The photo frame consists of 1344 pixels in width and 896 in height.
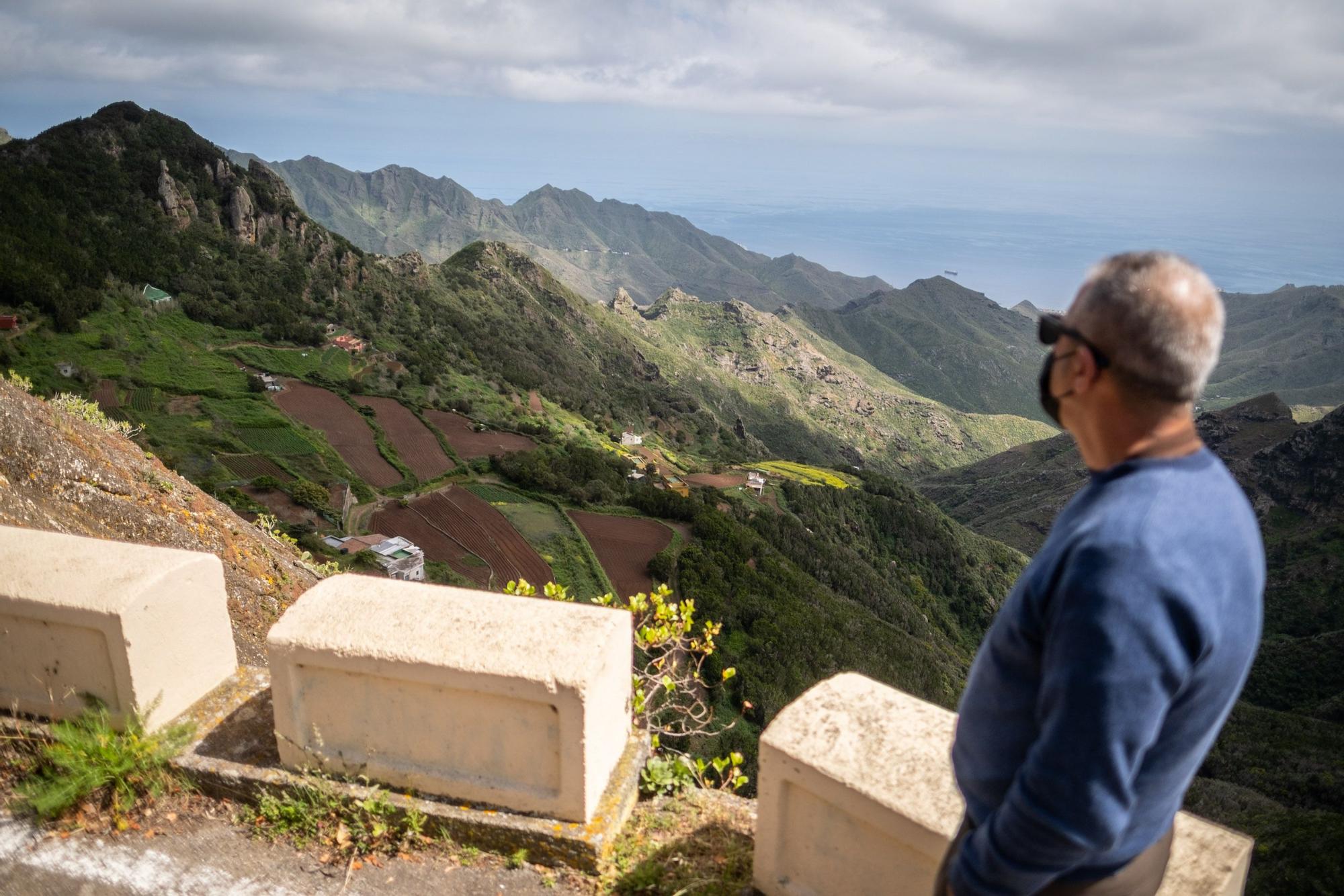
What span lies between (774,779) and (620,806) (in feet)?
3.28

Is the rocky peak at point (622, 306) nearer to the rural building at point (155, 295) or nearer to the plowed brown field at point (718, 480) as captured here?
the plowed brown field at point (718, 480)

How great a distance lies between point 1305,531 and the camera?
219 feet

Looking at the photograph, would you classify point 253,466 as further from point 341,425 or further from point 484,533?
point 341,425

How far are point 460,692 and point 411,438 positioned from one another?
54.2 m

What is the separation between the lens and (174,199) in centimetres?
7238

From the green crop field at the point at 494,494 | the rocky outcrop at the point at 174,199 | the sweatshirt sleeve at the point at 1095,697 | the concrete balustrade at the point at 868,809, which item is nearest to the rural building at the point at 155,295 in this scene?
the rocky outcrop at the point at 174,199

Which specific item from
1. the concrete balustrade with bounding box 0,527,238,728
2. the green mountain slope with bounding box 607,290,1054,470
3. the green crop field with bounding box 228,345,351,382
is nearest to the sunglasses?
the concrete balustrade with bounding box 0,527,238,728

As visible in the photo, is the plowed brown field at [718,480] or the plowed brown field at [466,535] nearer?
the plowed brown field at [466,535]

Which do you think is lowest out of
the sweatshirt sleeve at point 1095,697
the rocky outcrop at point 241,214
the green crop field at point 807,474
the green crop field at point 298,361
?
the green crop field at point 807,474

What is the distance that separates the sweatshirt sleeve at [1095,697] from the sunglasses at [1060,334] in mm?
503

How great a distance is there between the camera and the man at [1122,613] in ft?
5.81

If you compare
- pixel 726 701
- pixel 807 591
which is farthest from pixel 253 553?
pixel 807 591

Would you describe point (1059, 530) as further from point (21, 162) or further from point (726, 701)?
point (21, 162)

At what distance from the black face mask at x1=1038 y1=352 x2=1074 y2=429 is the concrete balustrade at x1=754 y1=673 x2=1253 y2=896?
1673mm
